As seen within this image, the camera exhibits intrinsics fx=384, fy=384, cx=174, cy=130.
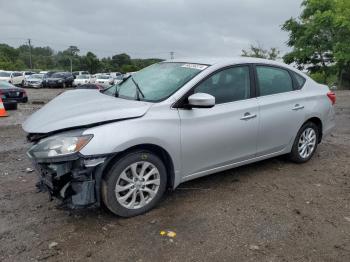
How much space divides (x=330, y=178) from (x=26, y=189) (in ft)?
13.3

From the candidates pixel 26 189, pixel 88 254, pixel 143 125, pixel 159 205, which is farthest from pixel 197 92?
pixel 26 189

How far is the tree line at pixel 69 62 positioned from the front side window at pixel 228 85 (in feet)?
208

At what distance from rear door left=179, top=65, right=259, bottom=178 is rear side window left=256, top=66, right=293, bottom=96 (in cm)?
23

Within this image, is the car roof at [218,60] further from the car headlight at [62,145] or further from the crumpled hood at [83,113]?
the car headlight at [62,145]

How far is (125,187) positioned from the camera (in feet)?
12.6

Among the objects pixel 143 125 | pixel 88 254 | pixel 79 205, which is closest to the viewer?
pixel 88 254

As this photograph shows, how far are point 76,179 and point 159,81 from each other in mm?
1669

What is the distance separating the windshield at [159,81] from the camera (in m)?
4.37

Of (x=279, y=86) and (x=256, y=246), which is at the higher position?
(x=279, y=86)

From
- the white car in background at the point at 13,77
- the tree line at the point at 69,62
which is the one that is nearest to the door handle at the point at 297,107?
the white car in background at the point at 13,77

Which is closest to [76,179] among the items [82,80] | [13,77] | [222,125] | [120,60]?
[222,125]

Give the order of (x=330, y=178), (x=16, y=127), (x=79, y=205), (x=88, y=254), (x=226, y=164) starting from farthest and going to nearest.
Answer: (x=16, y=127) < (x=330, y=178) < (x=226, y=164) < (x=79, y=205) < (x=88, y=254)

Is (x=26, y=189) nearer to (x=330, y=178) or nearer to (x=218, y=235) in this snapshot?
(x=218, y=235)

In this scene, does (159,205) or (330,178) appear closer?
(159,205)
